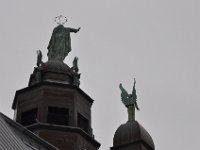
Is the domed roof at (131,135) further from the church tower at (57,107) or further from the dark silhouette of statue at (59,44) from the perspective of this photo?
the dark silhouette of statue at (59,44)

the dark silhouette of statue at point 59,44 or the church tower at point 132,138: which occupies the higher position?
the dark silhouette of statue at point 59,44

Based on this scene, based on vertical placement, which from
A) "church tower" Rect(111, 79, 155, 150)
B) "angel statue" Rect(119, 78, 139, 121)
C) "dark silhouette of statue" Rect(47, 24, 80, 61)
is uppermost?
"dark silhouette of statue" Rect(47, 24, 80, 61)

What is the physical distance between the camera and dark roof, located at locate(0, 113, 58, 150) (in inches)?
1004

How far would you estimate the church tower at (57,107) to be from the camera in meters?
44.1

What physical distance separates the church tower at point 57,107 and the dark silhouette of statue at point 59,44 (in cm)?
211

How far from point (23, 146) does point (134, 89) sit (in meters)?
27.7

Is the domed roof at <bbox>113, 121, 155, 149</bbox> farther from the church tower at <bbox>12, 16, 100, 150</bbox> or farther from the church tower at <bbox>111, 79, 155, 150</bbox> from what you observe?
the church tower at <bbox>12, 16, 100, 150</bbox>

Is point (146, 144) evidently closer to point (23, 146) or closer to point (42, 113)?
point (42, 113)

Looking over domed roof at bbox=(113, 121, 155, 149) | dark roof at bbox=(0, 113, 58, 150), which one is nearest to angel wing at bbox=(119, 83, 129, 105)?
domed roof at bbox=(113, 121, 155, 149)

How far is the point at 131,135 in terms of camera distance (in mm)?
47844

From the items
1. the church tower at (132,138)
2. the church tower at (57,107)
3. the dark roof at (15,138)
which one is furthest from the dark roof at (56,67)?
the dark roof at (15,138)

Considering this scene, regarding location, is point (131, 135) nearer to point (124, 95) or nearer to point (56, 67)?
point (124, 95)

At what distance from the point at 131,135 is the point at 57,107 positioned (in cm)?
570

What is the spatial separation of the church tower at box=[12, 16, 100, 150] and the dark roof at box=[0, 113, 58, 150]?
38.7 feet
